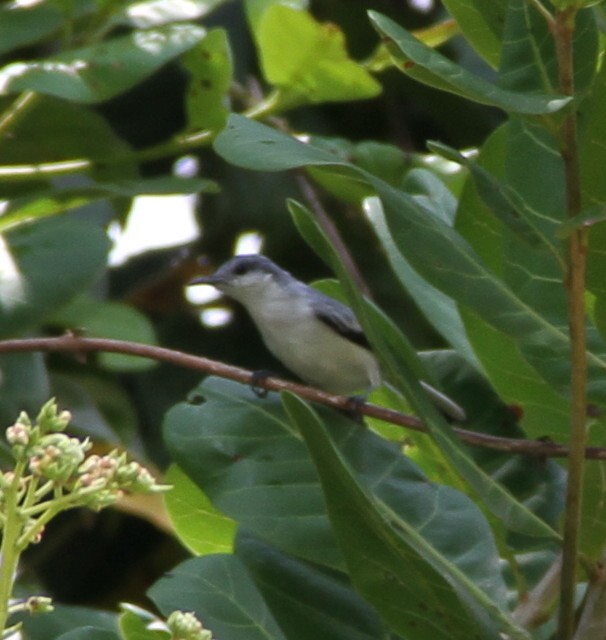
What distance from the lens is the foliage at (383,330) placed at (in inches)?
78.6

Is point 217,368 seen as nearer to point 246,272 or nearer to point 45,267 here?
point 45,267

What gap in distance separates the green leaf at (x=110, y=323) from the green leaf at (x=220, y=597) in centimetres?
171

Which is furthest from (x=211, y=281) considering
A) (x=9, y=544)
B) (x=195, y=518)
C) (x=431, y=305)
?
(x=9, y=544)

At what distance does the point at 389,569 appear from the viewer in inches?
78.9

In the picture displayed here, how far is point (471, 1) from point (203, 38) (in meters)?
1.47

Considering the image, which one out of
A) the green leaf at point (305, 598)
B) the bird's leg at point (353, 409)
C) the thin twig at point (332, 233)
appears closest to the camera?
the green leaf at point (305, 598)

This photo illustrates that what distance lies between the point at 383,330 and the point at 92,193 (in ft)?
3.43

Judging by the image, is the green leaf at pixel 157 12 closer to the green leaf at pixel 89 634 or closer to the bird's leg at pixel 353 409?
the bird's leg at pixel 353 409

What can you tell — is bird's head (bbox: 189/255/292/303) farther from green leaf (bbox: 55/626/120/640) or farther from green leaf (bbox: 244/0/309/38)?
green leaf (bbox: 55/626/120/640)

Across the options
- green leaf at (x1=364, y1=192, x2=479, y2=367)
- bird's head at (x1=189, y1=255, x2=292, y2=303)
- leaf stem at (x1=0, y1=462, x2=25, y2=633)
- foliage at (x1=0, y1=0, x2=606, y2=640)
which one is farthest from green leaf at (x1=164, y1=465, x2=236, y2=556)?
bird's head at (x1=189, y1=255, x2=292, y2=303)

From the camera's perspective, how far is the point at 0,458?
252 cm

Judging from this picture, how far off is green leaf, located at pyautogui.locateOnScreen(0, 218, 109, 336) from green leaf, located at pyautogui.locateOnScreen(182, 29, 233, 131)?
19.8 inches

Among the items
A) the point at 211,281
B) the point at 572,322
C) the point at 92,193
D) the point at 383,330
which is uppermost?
the point at 572,322

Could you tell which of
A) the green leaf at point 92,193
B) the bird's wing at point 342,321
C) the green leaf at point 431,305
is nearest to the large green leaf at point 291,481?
the green leaf at point 431,305
